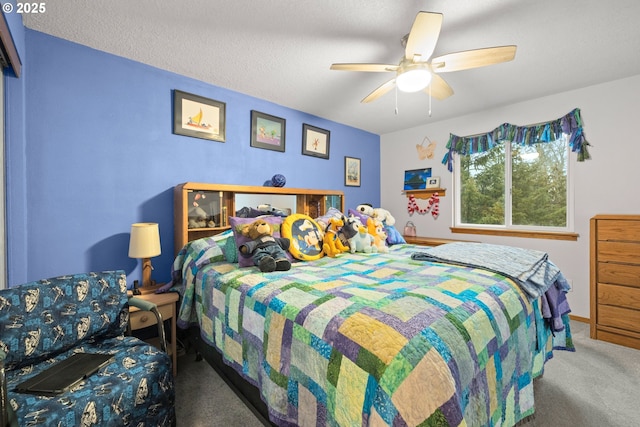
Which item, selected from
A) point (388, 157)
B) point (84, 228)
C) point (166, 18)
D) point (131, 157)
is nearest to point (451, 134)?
point (388, 157)

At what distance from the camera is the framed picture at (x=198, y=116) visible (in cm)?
242

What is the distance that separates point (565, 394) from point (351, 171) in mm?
3229

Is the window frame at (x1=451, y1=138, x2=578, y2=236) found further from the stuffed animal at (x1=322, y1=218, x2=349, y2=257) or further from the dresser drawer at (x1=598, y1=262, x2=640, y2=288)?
the stuffed animal at (x1=322, y1=218, x2=349, y2=257)

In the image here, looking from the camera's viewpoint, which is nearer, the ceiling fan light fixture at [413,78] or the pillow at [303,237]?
the ceiling fan light fixture at [413,78]

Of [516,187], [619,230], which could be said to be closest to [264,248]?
[619,230]

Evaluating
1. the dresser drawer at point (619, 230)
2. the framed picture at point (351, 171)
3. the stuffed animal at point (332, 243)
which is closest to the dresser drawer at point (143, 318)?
the stuffed animal at point (332, 243)

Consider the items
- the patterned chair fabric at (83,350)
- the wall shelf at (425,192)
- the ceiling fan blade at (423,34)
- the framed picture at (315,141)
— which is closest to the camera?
the patterned chair fabric at (83,350)

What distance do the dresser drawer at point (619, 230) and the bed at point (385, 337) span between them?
3.82 ft

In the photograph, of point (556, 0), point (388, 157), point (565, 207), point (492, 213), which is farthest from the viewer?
point (388, 157)

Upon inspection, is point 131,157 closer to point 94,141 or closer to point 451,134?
point 94,141

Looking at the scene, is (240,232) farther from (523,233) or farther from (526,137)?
(526,137)

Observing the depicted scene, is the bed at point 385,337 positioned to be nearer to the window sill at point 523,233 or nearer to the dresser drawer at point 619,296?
the dresser drawer at point 619,296

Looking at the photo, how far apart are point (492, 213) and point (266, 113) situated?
10.5ft

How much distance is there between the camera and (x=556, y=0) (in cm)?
157
